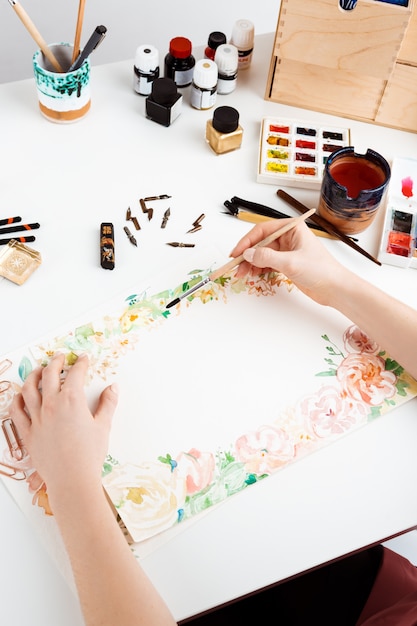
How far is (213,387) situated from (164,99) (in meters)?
0.58

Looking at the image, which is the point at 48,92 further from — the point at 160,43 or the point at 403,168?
the point at 160,43

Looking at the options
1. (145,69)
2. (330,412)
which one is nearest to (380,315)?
(330,412)

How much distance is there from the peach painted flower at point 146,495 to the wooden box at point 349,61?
0.77 metres

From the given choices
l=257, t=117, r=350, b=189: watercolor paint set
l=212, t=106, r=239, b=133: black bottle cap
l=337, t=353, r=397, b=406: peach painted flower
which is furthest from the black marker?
l=337, t=353, r=397, b=406: peach painted flower

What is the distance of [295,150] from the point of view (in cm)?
120

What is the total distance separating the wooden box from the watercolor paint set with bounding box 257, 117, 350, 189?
0.07m

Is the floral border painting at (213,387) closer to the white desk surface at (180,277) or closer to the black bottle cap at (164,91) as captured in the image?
the white desk surface at (180,277)

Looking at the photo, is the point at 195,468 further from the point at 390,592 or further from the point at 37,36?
the point at 37,36

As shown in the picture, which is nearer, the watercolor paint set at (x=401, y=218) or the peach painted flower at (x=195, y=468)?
the peach painted flower at (x=195, y=468)

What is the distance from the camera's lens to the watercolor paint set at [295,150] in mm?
1164

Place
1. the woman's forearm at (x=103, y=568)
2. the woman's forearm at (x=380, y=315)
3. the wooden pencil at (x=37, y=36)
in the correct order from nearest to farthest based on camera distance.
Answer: the woman's forearm at (x=103, y=568)
the woman's forearm at (x=380, y=315)
the wooden pencil at (x=37, y=36)

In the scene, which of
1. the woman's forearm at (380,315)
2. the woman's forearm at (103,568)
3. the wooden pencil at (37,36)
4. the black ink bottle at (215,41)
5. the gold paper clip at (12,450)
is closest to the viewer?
the woman's forearm at (103,568)

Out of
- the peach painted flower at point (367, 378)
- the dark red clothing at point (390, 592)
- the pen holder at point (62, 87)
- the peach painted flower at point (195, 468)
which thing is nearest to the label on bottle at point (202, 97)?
the pen holder at point (62, 87)

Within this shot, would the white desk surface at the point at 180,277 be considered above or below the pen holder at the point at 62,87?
below
